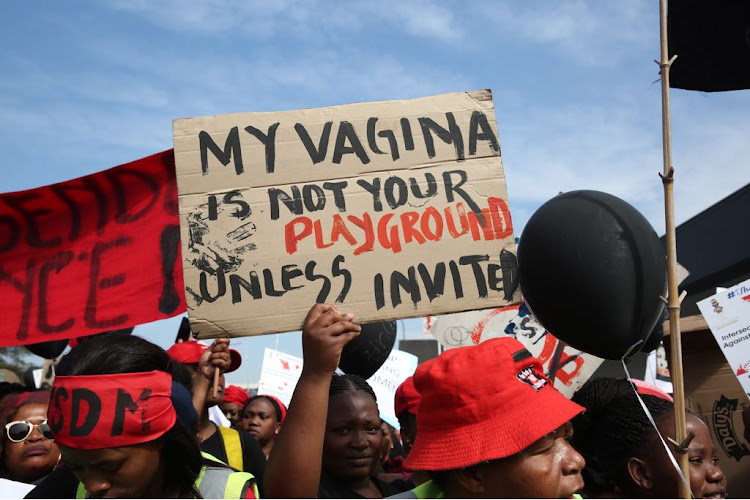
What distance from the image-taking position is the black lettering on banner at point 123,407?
2.10 meters

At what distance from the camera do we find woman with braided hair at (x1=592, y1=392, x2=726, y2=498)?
8.67 feet

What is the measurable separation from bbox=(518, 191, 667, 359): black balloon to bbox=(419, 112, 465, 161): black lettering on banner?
0.42m

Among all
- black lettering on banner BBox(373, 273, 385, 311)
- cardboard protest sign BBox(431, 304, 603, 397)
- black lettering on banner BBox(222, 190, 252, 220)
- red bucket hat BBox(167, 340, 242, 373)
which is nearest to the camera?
black lettering on banner BBox(373, 273, 385, 311)

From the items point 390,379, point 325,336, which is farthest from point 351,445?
point 390,379

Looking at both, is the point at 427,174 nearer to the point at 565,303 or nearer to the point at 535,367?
the point at 565,303

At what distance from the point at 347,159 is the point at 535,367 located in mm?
1049

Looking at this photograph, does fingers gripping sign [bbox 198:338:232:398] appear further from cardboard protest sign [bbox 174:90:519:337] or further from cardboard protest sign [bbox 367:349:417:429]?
cardboard protest sign [bbox 367:349:417:429]

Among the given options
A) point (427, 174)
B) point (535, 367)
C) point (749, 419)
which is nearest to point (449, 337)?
point (749, 419)

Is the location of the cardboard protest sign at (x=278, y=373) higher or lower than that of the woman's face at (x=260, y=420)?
higher

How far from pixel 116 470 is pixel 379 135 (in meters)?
1.46

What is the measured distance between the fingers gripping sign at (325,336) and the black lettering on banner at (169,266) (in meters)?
1.18

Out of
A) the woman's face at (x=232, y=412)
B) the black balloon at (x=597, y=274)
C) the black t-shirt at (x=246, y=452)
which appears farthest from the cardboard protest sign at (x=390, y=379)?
the black balloon at (x=597, y=274)

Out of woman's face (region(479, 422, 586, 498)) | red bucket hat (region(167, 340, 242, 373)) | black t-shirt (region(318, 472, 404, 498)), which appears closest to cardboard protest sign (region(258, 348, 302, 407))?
red bucket hat (region(167, 340, 242, 373))

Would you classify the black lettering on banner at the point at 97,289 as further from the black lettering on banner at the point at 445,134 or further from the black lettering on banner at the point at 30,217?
the black lettering on banner at the point at 445,134
